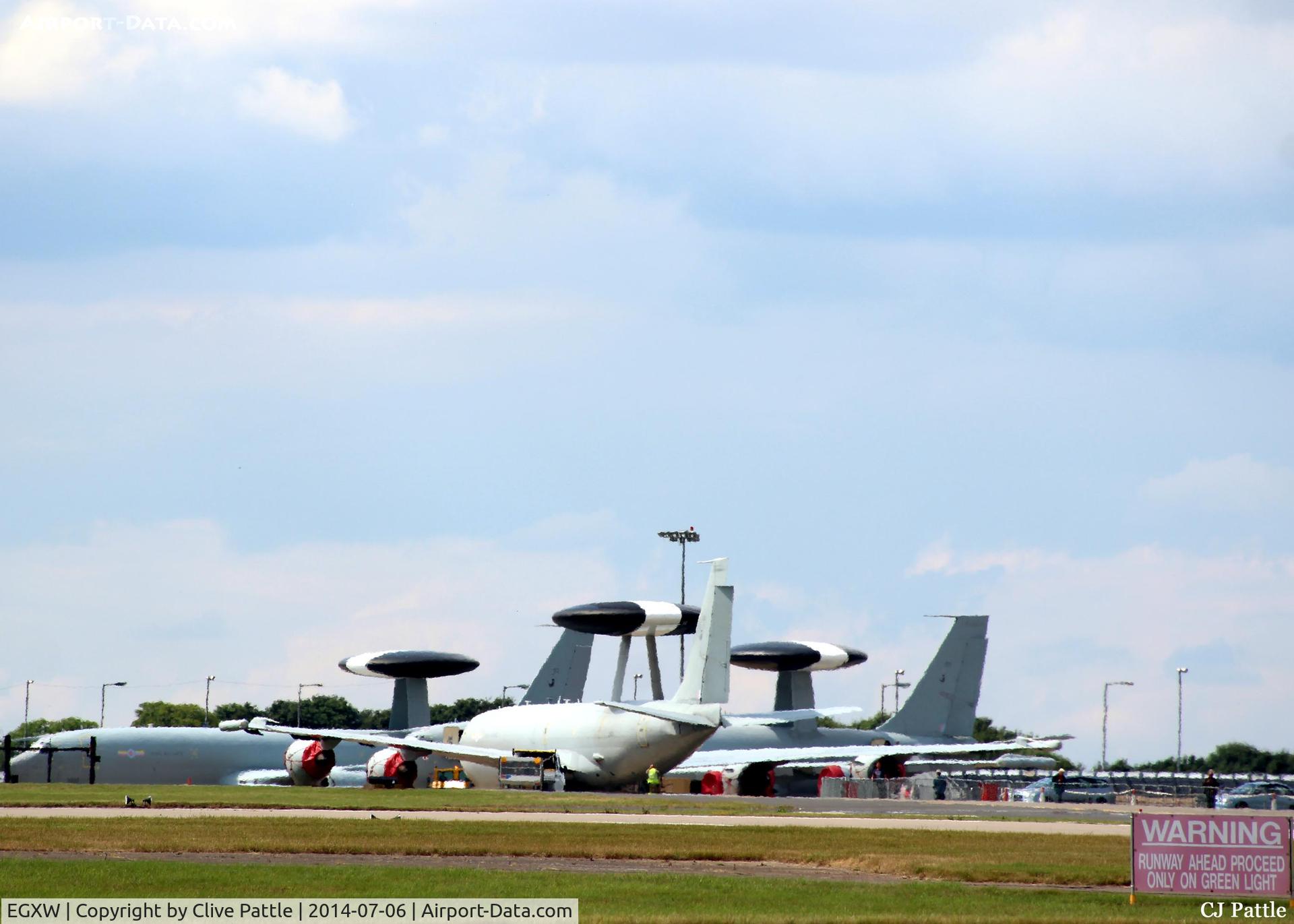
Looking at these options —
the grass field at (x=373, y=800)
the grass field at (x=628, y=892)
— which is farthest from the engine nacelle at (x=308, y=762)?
the grass field at (x=628, y=892)

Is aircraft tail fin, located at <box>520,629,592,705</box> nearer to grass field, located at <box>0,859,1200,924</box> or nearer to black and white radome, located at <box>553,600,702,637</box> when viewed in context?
black and white radome, located at <box>553,600,702,637</box>

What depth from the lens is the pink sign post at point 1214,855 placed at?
59.2ft

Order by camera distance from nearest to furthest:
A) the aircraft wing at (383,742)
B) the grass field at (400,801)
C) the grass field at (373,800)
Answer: the grass field at (400,801), the grass field at (373,800), the aircraft wing at (383,742)

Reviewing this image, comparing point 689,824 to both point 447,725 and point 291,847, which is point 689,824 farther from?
point 447,725

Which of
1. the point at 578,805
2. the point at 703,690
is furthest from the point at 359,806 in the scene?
the point at 703,690

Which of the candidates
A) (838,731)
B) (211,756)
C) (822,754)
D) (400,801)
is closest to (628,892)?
(400,801)

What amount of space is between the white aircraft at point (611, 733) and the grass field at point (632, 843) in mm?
23309

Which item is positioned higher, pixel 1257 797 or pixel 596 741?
pixel 596 741

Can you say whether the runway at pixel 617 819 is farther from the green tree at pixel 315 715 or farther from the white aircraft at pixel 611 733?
the green tree at pixel 315 715

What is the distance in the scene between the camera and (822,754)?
6072 cm

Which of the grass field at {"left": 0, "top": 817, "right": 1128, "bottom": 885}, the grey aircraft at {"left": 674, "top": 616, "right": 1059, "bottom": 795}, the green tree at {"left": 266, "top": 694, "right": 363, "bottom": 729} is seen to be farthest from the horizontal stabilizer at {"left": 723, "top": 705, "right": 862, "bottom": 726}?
the green tree at {"left": 266, "top": 694, "right": 363, "bottom": 729}

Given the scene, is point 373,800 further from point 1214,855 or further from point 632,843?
point 1214,855

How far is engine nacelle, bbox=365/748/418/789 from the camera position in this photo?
62.9m

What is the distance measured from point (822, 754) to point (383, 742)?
16.7 m
